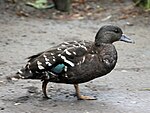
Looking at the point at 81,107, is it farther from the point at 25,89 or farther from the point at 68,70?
the point at 25,89

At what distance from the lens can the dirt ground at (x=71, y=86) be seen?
5543mm

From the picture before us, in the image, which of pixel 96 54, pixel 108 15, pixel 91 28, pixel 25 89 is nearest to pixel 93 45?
pixel 96 54

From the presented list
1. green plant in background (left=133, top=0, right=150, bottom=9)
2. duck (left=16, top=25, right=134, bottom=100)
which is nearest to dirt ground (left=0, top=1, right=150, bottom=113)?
duck (left=16, top=25, right=134, bottom=100)

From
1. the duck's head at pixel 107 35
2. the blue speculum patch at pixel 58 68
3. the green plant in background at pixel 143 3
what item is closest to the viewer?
the blue speculum patch at pixel 58 68

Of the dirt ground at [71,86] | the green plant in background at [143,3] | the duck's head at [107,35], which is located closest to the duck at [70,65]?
the duck's head at [107,35]

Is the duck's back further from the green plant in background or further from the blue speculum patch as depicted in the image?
the green plant in background

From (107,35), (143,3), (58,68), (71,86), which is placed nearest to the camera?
(58,68)

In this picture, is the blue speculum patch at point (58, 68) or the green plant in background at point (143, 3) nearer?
the blue speculum patch at point (58, 68)

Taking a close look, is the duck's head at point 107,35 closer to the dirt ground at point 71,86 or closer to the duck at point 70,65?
the duck at point 70,65

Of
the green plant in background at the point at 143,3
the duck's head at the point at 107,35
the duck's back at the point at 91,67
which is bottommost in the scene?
the green plant in background at the point at 143,3

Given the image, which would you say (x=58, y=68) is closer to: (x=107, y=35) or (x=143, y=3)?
(x=107, y=35)

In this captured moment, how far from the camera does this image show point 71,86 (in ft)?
21.2

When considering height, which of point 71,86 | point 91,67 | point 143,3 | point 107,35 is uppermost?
point 107,35

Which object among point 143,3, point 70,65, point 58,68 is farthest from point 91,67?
point 143,3
